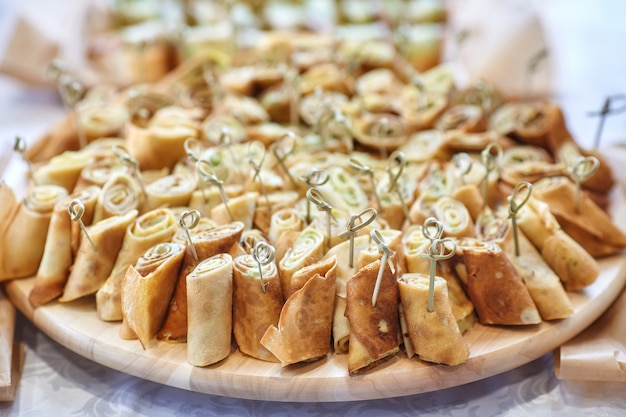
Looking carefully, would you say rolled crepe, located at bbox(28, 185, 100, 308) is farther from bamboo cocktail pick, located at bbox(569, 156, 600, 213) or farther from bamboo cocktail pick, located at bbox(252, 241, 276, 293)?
bamboo cocktail pick, located at bbox(569, 156, 600, 213)

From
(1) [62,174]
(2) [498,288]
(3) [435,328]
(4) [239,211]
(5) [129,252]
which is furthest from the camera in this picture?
(1) [62,174]

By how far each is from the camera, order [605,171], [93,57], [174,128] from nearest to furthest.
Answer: [605,171], [174,128], [93,57]

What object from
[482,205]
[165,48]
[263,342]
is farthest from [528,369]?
[165,48]

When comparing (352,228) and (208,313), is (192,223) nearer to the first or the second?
(208,313)

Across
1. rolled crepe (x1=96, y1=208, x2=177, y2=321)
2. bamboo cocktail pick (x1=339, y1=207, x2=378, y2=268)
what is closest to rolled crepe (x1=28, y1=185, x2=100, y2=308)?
rolled crepe (x1=96, y1=208, x2=177, y2=321)

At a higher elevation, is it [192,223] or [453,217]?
[192,223]

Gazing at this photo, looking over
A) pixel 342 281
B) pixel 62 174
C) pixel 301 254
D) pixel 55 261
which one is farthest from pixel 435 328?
pixel 62 174

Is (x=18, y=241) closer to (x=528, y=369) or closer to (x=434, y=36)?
(x=528, y=369)
